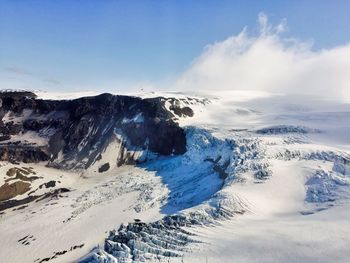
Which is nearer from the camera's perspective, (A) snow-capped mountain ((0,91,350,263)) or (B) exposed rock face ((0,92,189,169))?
(A) snow-capped mountain ((0,91,350,263))

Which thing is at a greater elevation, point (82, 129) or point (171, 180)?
point (82, 129)

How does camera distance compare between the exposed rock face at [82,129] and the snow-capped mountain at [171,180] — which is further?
the exposed rock face at [82,129]

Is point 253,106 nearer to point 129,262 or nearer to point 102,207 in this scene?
point 102,207

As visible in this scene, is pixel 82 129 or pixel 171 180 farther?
pixel 82 129

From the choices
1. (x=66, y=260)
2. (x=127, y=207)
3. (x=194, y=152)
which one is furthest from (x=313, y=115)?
(x=66, y=260)
